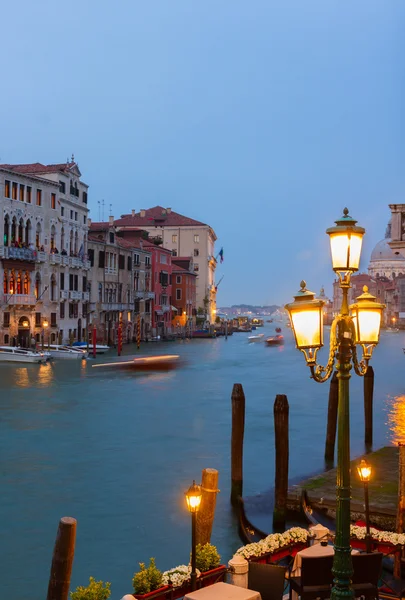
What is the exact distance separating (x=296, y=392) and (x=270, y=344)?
41.1m

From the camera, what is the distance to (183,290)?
3002 inches

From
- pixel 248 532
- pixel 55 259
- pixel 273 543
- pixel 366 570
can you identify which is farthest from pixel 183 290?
pixel 366 570

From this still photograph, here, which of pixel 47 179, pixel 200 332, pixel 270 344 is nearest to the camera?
pixel 47 179

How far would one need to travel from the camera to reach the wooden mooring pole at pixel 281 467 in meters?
11.3

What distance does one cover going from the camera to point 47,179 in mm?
44250

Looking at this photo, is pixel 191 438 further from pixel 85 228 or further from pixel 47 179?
pixel 85 228

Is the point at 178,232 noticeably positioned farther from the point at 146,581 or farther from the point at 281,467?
the point at 146,581

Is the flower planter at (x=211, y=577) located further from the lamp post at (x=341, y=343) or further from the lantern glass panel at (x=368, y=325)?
the lantern glass panel at (x=368, y=325)

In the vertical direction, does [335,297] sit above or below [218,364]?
above

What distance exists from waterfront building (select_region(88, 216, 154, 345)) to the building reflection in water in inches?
1109

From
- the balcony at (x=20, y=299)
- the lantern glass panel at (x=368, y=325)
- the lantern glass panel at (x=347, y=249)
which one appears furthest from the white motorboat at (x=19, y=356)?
the lantern glass panel at (x=347, y=249)

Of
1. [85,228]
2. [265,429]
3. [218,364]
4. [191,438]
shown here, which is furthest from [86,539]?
[85,228]

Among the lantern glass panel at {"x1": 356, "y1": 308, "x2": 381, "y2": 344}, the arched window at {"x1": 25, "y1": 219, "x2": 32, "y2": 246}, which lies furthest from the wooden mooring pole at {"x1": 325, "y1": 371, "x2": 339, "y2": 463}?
the arched window at {"x1": 25, "y1": 219, "x2": 32, "y2": 246}

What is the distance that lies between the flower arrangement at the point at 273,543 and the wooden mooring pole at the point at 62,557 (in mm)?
1718
